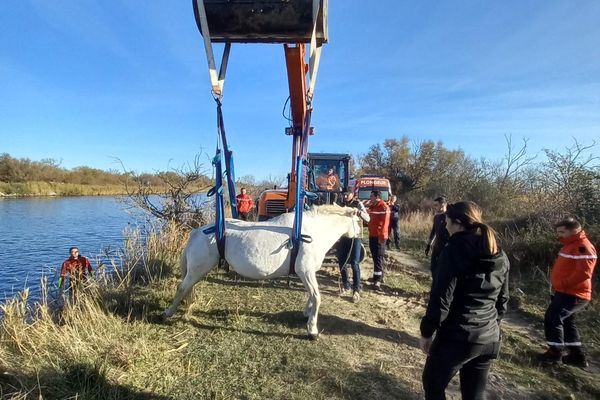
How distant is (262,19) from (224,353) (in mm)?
3464

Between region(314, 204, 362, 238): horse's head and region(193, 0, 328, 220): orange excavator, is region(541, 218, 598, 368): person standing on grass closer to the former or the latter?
region(314, 204, 362, 238): horse's head

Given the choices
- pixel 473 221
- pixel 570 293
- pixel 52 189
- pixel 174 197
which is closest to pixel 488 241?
pixel 473 221

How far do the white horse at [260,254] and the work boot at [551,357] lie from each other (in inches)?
109

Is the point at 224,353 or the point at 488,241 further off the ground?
the point at 488,241

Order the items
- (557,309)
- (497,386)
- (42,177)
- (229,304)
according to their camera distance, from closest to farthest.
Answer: (497,386), (557,309), (229,304), (42,177)

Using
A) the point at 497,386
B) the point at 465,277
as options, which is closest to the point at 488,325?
the point at 465,277

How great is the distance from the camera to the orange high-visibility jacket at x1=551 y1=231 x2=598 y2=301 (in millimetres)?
4176

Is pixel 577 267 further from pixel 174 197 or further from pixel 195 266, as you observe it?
pixel 174 197

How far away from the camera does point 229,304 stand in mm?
5520

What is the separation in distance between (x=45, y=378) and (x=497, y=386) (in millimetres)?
4234

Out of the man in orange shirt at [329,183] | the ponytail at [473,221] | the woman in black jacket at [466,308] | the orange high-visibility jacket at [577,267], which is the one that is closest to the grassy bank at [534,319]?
the orange high-visibility jacket at [577,267]

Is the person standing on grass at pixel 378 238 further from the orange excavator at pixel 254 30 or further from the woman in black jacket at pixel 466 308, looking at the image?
the woman in black jacket at pixel 466 308

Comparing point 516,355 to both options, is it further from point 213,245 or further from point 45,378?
point 45,378

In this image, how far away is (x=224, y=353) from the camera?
3.95 m
